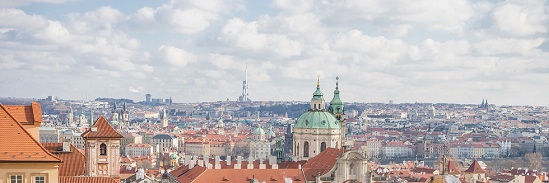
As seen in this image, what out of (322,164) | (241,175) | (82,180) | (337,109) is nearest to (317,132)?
(337,109)

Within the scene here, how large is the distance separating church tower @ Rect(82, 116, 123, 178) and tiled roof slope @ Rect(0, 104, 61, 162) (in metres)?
17.2

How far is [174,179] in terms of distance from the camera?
65.5 meters

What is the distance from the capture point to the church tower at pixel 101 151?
31688 millimetres

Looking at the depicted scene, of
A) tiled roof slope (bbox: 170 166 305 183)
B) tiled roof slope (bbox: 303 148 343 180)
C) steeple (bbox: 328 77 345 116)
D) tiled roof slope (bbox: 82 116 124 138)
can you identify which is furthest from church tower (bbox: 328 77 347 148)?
tiled roof slope (bbox: 82 116 124 138)

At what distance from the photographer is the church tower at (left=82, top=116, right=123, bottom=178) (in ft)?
104

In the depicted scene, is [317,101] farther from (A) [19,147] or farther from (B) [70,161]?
(A) [19,147]

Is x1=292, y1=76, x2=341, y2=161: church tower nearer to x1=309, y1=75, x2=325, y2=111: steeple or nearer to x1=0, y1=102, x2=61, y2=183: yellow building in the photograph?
x1=309, y1=75, x2=325, y2=111: steeple

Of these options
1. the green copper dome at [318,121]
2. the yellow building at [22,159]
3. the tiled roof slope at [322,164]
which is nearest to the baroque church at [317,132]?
the green copper dome at [318,121]

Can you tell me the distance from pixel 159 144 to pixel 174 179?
371ft

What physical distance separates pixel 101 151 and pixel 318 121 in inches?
1850

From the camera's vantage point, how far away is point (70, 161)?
30.2 m

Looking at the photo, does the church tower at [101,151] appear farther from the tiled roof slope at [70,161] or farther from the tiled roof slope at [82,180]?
the tiled roof slope at [82,180]

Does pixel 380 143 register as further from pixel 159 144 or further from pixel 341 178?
pixel 341 178

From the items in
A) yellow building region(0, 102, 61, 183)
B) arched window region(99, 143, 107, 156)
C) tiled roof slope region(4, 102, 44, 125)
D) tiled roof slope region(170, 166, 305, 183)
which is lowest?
tiled roof slope region(170, 166, 305, 183)
